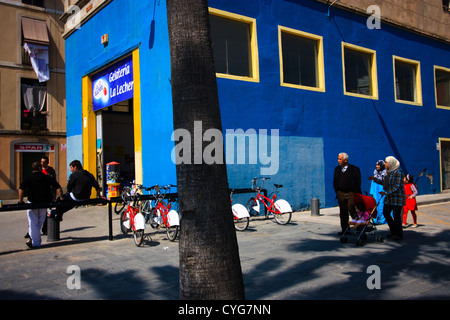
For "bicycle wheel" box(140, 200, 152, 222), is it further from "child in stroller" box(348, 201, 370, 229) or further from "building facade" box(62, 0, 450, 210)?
"child in stroller" box(348, 201, 370, 229)

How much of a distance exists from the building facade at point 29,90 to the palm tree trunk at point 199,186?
2015 cm

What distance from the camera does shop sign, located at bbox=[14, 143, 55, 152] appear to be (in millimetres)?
21172

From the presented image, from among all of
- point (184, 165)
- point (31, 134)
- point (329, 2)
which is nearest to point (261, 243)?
point (184, 165)

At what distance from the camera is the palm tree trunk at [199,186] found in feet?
11.4

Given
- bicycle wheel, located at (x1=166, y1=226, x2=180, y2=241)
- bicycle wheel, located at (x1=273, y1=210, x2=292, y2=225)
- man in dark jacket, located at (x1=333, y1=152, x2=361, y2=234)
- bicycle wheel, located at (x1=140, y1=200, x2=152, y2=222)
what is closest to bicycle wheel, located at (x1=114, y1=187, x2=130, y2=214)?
bicycle wheel, located at (x1=140, y1=200, x2=152, y2=222)

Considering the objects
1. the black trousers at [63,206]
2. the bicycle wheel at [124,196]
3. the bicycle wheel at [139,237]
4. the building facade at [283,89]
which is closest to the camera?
the bicycle wheel at [139,237]

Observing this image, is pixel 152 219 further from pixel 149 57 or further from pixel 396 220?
pixel 396 220

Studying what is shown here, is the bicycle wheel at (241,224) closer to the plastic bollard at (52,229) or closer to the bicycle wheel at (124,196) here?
the bicycle wheel at (124,196)

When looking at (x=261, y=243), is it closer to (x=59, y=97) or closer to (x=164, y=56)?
(x=164, y=56)

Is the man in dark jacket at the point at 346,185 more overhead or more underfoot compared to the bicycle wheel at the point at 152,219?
more overhead

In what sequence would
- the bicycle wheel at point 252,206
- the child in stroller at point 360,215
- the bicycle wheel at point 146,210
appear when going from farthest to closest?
the bicycle wheel at point 252,206
the bicycle wheel at point 146,210
the child in stroller at point 360,215

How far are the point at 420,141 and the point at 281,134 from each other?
27.8 ft

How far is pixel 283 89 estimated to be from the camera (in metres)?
12.9

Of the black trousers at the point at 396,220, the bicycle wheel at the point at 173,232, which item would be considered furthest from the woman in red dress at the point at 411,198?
the bicycle wheel at the point at 173,232
